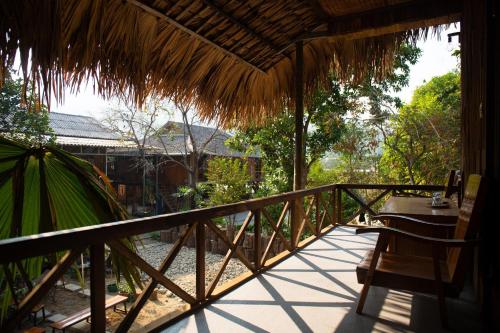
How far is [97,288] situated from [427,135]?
8.88 m

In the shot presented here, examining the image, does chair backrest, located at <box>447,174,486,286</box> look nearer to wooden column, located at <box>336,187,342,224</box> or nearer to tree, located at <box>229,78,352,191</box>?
wooden column, located at <box>336,187,342,224</box>

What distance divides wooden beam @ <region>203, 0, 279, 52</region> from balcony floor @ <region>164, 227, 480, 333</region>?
2363 mm

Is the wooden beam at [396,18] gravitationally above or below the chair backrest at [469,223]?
above

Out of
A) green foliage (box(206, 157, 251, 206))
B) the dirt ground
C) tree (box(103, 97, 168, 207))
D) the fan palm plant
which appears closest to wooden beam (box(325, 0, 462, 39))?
the fan palm plant

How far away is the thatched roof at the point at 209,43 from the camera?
82.8 inches

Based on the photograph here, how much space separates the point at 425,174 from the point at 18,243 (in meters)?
9.17

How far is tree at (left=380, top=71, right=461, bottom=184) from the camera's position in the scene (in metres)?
8.44

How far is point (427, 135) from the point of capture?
8.72m

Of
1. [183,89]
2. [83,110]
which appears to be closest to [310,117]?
[183,89]

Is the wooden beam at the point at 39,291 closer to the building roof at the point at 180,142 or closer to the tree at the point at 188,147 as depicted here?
the tree at the point at 188,147

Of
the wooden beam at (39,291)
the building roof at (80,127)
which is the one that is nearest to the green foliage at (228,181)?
the building roof at (80,127)

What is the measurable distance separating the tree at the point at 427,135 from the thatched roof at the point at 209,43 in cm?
535

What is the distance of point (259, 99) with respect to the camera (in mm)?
4879

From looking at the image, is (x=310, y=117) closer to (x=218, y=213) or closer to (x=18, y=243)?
(x=218, y=213)
